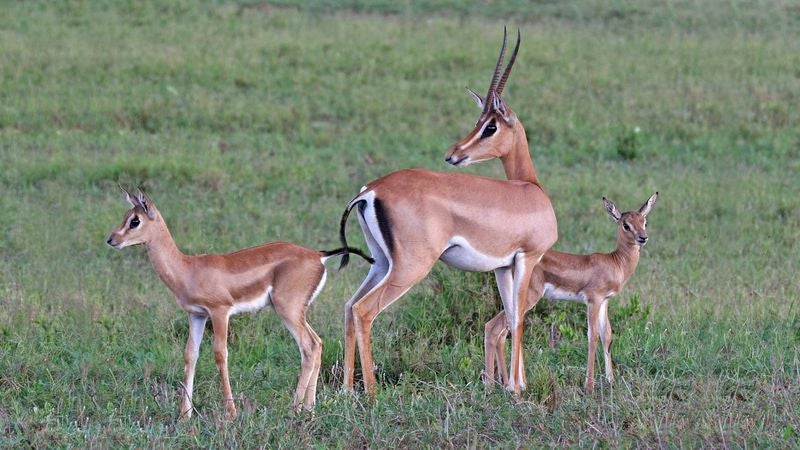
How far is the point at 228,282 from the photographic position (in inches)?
199

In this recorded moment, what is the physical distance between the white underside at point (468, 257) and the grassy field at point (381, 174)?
1.72ft

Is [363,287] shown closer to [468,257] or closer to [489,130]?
[468,257]

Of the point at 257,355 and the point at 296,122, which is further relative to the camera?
the point at 296,122

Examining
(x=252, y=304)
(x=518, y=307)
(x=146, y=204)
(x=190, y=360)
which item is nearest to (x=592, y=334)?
(x=518, y=307)

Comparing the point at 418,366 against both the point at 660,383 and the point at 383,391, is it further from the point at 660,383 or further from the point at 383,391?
the point at 660,383

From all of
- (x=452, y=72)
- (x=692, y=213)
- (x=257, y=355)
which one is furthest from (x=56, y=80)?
(x=257, y=355)

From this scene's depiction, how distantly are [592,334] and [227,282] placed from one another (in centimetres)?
168

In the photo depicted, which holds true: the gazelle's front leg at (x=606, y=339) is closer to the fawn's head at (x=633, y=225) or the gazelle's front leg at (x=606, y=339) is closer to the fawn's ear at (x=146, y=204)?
the fawn's head at (x=633, y=225)

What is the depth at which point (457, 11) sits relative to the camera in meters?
18.5

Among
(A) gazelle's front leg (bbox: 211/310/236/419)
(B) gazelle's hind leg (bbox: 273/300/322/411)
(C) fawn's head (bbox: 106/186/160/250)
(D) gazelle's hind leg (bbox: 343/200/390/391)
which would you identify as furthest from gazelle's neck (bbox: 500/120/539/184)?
(C) fawn's head (bbox: 106/186/160/250)

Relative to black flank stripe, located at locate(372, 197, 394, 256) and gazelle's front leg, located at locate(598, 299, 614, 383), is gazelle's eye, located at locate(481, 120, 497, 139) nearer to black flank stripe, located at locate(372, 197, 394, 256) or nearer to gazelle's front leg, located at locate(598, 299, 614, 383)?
black flank stripe, located at locate(372, 197, 394, 256)

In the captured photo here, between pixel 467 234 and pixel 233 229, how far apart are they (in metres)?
3.73

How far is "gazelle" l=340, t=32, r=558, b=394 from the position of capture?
516cm

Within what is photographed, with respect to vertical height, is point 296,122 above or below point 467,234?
below
